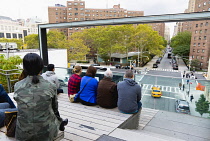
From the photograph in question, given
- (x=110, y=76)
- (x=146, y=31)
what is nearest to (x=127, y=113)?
(x=110, y=76)

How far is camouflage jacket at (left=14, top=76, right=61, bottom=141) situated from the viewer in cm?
148

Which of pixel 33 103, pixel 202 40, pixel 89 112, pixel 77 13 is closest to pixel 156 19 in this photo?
pixel 89 112

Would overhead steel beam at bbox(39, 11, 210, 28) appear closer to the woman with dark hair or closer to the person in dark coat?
the person in dark coat

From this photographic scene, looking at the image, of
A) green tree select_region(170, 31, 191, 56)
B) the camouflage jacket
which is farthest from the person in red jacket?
green tree select_region(170, 31, 191, 56)

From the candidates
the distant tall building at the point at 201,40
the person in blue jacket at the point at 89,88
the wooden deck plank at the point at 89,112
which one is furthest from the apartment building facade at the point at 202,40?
the wooden deck plank at the point at 89,112

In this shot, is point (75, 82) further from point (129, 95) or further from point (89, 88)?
point (129, 95)

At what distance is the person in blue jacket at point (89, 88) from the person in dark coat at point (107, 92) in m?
0.14

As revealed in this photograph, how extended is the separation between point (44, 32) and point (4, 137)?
5.24 meters

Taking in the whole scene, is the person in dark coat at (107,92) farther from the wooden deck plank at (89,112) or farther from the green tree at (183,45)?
the green tree at (183,45)

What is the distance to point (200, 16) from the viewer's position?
12.8 ft

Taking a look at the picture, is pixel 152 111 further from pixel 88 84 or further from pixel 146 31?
pixel 146 31

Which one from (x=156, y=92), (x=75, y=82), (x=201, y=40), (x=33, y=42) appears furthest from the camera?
(x=33, y=42)

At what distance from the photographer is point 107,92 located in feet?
9.95

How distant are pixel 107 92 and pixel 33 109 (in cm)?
172
